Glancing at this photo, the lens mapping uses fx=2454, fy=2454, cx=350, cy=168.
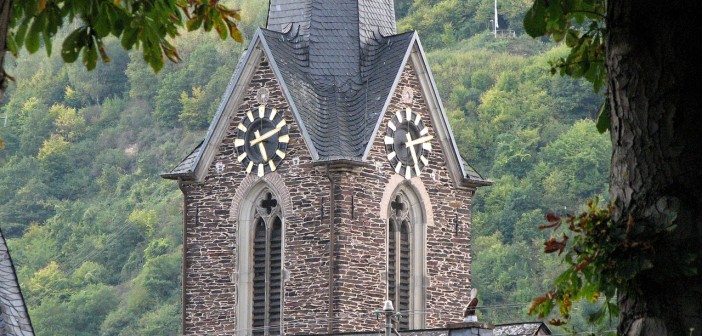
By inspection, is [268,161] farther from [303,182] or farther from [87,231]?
[87,231]

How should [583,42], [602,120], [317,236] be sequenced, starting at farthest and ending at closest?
[317,236] → [583,42] → [602,120]

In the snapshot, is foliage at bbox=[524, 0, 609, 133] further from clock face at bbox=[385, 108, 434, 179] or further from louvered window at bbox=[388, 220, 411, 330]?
louvered window at bbox=[388, 220, 411, 330]

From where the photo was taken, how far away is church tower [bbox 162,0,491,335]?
125 feet

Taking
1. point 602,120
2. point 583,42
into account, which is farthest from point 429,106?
point 602,120

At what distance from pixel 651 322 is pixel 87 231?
271 feet

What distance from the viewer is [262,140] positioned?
38.8m

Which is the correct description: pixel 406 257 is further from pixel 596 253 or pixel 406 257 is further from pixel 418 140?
pixel 596 253

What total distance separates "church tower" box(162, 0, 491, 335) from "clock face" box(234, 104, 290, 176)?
0.07 ft

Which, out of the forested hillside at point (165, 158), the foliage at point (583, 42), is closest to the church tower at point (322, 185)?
the foliage at point (583, 42)

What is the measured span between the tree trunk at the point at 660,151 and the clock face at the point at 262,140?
29.4 metres

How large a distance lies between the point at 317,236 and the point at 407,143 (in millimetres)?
2195

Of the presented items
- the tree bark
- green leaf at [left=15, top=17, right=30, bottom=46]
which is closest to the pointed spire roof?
green leaf at [left=15, top=17, right=30, bottom=46]

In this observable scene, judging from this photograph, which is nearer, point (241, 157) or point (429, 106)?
point (241, 157)

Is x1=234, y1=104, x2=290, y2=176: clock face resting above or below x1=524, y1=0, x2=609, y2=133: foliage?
above
